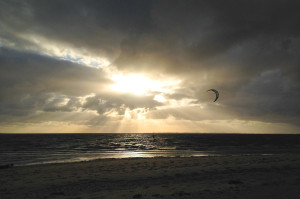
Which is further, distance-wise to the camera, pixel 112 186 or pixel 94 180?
pixel 94 180

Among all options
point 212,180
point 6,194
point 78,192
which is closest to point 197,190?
point 212,180

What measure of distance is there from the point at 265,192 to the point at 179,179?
6175 millimetres

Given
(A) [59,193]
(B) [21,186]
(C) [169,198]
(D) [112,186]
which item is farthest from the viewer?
(B) [21,186]

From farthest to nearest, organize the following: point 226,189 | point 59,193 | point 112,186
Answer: point 112,186 → point 59,193 → point 226,189

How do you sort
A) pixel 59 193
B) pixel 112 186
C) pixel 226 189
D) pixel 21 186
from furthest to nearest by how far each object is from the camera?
pixel 21 186 < pixel 112 186 < pixel 59 193 < pixel 226 189

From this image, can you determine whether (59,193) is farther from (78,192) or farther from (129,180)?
(129,180)

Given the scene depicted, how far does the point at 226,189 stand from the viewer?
1173 centimetres

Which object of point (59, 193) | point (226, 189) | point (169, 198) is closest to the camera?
point (169, 198)

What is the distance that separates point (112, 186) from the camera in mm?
14000

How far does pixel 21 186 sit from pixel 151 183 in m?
9.91

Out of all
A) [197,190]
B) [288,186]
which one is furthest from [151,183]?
[288,186]

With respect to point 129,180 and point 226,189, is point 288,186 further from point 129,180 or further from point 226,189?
point 129,180

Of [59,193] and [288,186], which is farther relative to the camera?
[59,193]

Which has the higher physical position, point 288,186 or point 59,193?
point 288,186
